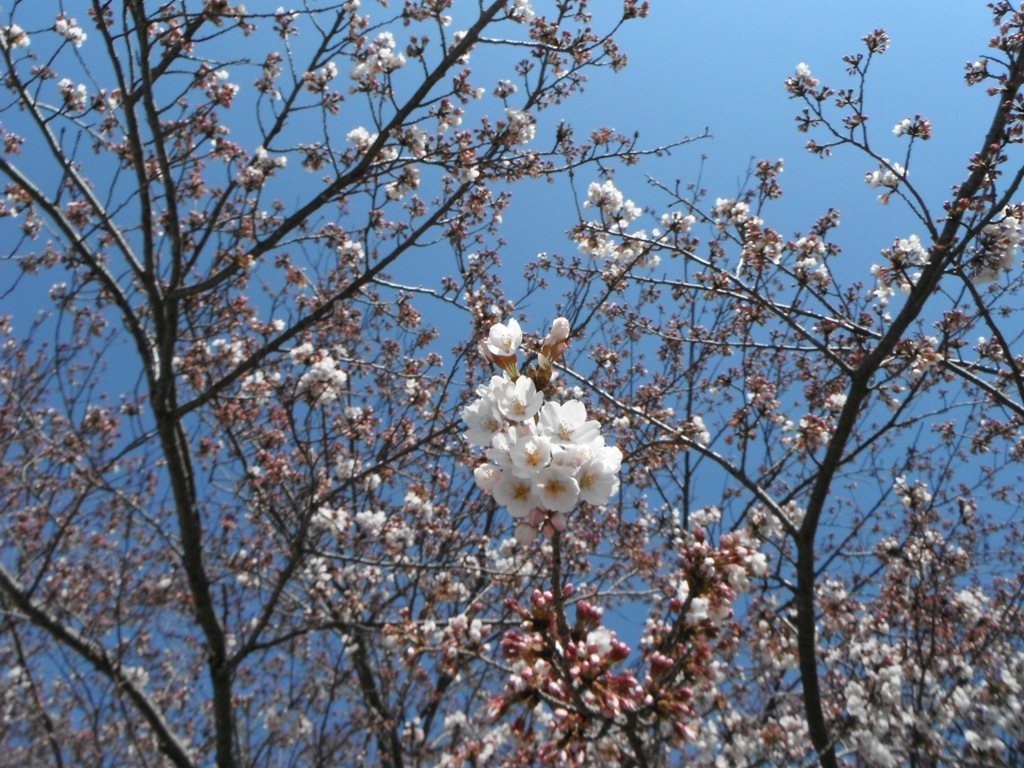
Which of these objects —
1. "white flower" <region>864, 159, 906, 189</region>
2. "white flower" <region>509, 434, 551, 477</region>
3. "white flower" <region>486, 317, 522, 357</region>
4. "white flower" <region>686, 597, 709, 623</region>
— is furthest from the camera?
"white flower" <region>864, 159, 906, 189</region>

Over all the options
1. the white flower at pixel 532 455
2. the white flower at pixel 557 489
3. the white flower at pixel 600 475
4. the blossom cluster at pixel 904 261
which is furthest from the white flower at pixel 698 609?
the blossom cluster at pixel 904 261

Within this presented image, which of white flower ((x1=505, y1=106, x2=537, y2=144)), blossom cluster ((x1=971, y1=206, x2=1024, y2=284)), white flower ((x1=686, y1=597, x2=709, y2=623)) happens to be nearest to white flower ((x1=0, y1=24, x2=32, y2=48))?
white flower ((x1=505, y1=106, x2=537, y2=144))

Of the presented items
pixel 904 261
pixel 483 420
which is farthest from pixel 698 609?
pixel 904 261

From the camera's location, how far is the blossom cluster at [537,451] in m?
1.75

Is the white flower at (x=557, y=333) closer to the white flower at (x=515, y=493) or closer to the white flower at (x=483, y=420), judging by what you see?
the white flower at (x=483, y=420)

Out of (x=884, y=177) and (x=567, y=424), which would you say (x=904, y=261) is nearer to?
(x=884, y=177)

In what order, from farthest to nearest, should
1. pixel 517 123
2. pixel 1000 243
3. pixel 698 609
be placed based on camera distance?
pixel 517 123
pixel 1000 243
pixel 698 609

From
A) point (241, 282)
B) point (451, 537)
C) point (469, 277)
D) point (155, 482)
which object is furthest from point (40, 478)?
point (469, 277)

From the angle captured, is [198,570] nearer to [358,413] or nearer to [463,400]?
[358,413]

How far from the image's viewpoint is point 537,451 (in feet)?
5.68

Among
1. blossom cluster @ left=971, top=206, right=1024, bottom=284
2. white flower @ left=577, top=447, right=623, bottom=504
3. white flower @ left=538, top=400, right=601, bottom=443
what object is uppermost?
blossom cluster @ left=971, top=206, right=1024, bottom=284

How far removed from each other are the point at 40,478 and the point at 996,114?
24.5 feet

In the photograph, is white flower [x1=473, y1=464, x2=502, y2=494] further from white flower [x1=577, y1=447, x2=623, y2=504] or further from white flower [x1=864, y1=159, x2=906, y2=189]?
white flower [x1=864, y1=159, x2=906, y2=189]

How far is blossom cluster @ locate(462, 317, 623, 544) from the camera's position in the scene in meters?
1.75
